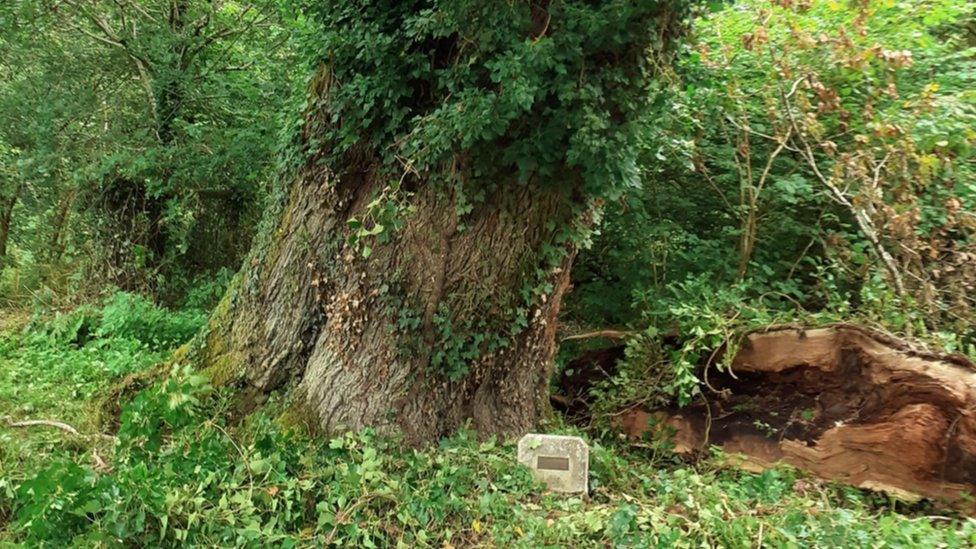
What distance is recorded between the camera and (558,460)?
3.98 meters

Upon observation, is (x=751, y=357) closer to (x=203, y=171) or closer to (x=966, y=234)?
(x=966, y=234)

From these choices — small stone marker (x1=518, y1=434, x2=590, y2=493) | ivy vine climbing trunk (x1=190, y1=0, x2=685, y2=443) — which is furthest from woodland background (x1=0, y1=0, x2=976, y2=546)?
ivy vine climbing trunk (x1=190, y1=0, x2=685, y2=443)

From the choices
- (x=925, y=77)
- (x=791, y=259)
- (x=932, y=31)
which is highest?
(x=932, y=31)

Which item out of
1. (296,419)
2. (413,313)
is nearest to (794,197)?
(413,313)

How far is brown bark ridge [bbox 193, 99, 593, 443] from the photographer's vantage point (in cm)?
413

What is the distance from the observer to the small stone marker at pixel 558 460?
3.95 meters

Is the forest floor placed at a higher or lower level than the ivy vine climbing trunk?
lower

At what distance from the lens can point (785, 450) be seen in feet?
14.3

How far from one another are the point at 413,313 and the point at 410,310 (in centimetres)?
3

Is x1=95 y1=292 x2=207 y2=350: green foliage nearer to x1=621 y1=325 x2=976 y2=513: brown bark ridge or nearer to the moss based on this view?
the moss

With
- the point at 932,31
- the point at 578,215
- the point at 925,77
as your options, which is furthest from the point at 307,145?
the point at 932,31

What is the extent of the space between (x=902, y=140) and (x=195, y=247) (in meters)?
7.68

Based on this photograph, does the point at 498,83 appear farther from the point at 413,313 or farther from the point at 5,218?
the point at 5,218

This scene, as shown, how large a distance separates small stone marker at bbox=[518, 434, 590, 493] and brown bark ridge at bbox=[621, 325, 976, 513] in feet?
3.33
